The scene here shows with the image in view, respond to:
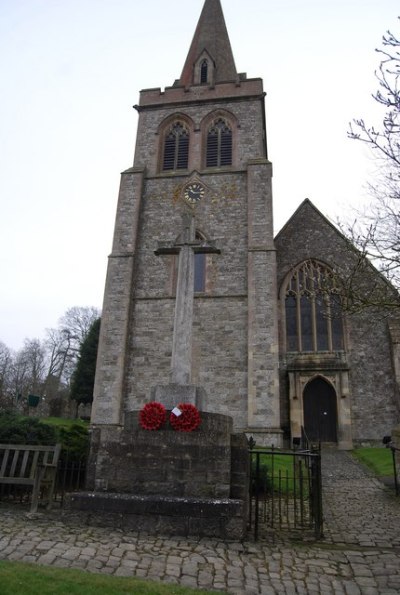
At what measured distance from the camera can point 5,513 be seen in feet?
21.9

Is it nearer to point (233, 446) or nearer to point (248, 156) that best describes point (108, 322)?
point (248, 156)

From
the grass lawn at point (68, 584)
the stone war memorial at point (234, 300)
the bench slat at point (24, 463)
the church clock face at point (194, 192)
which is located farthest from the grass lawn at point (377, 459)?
the church clock face at point (194, 192)

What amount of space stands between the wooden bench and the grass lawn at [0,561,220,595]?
2441 mm

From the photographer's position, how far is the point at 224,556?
525cm

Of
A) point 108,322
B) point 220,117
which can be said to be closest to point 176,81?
point 220,117

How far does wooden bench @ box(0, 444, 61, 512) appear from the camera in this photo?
22.3 ft

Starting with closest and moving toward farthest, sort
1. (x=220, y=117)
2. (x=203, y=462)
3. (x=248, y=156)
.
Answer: (x=203, y=462) → (x=248, y=156) → (x=220, y=117)

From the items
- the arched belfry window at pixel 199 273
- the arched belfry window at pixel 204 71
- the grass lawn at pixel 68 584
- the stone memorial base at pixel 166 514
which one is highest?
the arched belfry window at pixel 204 71

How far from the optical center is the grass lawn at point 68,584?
12.6ft

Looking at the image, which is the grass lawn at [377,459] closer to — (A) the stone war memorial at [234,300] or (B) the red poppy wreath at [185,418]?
(A) the stone war memorial at [234,300]

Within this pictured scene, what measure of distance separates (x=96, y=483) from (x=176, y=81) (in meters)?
26.8

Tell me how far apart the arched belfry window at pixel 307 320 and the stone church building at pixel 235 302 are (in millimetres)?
53

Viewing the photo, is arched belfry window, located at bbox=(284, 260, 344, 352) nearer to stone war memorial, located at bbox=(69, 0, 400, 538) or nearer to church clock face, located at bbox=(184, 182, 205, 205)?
stone war memorial, located at bbox=(69, 0, 400, 538)

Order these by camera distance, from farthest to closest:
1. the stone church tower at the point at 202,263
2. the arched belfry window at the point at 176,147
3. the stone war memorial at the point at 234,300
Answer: the arched belfry window at the point at 176,147 → the stone war memorial at the point at 234,300 → the stone church tower at the point at 202,263
